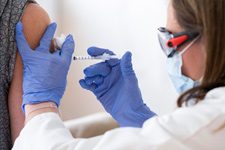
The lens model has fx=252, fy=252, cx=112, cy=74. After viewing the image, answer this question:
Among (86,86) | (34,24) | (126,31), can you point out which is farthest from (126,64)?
(126,31)

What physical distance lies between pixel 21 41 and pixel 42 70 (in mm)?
157

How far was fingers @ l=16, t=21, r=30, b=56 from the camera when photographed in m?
1.09

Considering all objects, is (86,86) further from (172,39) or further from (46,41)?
(172,39)

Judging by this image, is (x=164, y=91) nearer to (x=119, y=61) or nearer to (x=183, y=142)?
(x=119, y=61)

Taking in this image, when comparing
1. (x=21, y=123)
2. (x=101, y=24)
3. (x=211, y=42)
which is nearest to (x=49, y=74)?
(x=21, y=123)

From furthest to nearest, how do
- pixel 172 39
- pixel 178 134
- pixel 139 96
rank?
pixel 139 96 < pixel 172 39 < pixel 178 134

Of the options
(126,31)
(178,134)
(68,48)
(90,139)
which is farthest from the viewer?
(126,31)

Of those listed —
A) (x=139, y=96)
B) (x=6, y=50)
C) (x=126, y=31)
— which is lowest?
(x=139, y=96)

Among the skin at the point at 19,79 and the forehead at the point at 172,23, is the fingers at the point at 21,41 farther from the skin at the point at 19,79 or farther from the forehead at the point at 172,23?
the forehead at the point at 172,23

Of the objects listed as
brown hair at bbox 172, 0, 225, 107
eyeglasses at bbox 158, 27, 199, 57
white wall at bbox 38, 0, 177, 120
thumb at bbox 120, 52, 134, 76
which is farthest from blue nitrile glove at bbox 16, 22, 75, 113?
white wall at bbox 38, 0, 177, 120

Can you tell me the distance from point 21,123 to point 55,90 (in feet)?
0.70

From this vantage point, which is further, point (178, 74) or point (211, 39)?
point (178, 74)

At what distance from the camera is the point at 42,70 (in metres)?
1.15

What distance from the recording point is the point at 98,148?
0.79 m
